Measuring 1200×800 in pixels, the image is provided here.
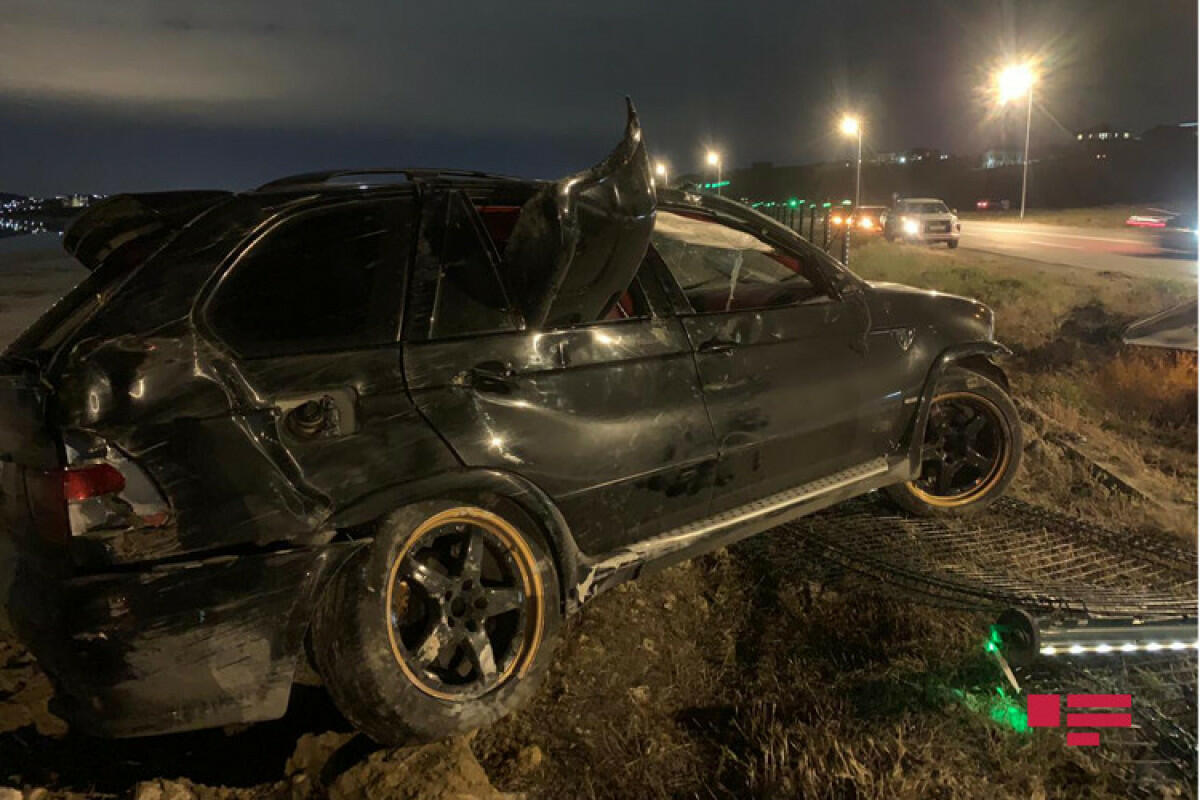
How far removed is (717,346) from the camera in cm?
319

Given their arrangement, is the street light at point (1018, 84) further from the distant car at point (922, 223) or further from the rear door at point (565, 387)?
the rear door at point (565, 387)

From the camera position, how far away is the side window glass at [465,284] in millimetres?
2633

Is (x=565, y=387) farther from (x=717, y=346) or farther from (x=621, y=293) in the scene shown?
(x=717, y=346)

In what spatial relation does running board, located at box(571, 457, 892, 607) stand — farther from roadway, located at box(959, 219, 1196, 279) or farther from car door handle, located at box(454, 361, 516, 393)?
roadway, located at box(959, 219, 1196, 279)

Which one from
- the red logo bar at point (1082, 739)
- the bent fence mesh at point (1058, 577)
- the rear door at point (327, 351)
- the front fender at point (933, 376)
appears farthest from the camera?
the front fender at point (933, 376)

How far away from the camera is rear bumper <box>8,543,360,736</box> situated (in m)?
2.11

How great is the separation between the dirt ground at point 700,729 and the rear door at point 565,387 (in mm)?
524

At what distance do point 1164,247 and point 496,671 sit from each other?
84.2ft

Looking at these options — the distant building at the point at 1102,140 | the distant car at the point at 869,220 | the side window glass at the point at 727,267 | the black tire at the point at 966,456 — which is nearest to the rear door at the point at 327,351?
the side window glass at the point at 727,267

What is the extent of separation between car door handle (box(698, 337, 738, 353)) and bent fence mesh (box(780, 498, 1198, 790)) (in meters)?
1.14

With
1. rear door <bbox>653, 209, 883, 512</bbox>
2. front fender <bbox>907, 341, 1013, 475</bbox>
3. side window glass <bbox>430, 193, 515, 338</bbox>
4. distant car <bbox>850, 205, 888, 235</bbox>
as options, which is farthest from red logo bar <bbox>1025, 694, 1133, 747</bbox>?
distant car <bbox>850, 205, 888, 235</bbox>

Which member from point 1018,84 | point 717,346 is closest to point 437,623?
point 717,346

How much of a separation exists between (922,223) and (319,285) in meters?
25.0

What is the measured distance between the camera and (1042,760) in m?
2.35
